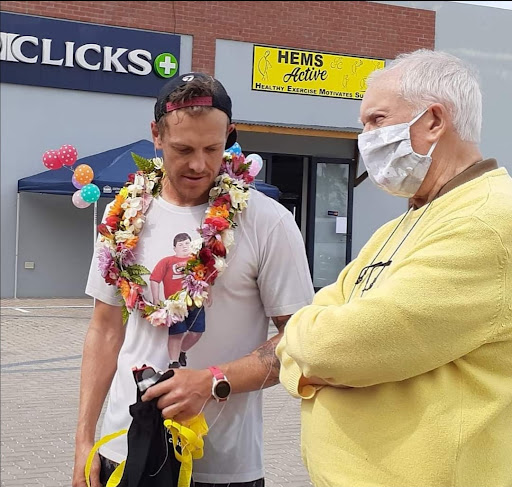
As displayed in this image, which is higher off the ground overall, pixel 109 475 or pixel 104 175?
pixel 104 175

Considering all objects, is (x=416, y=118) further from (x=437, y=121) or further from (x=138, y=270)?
(x=138, y=270)

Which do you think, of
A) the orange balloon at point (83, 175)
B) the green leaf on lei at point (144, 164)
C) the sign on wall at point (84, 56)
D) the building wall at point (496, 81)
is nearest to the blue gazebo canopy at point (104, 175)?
the orange balloon at point (83, 175)

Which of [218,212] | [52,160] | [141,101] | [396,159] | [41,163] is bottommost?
[218,212]

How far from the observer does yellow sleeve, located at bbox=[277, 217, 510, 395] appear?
72.5 inches

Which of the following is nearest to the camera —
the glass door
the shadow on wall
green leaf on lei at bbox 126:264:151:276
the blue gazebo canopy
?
green leaf on lei at bbox 126:264:151:276

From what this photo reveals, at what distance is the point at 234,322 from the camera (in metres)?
2.65

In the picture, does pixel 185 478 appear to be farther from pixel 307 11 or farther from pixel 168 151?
pixel 307 11

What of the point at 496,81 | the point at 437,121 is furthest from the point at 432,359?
the point at 496,81

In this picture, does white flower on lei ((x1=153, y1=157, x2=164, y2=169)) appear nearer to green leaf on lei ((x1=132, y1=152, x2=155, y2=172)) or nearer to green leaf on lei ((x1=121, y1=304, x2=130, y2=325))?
green leaf on lei ((x1=132, y1=152, x2=155, y2=172))

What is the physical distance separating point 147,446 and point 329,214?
16899 mm

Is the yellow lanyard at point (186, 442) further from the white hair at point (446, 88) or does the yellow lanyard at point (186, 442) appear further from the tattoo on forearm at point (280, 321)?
the white hair at point (446, 88)

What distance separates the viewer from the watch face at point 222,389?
7.98ft

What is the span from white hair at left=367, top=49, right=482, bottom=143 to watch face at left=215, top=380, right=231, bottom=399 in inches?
37.8

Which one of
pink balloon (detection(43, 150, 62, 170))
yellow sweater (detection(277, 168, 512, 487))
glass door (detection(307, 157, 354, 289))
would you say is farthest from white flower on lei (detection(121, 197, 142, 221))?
glass door (detection(307, 157, 354, 289))
